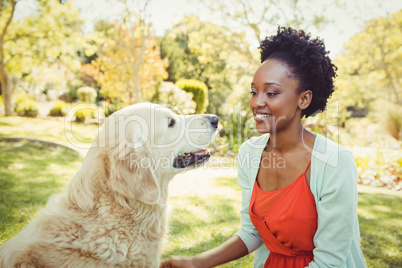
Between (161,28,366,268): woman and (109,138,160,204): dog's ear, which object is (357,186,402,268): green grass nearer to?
(161,28,366,268): woman

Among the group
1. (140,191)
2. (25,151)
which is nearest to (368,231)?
(140,191)

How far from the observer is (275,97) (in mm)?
1742

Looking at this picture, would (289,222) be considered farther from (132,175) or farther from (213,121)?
(213,121)

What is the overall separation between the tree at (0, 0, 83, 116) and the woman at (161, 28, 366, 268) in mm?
16444

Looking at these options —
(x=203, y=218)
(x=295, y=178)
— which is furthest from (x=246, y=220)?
(x=203, y=218)

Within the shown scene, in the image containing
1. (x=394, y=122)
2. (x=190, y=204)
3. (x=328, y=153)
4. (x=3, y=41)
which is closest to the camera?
(x=328, y=153)

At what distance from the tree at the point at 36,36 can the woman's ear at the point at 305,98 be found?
16570 mm

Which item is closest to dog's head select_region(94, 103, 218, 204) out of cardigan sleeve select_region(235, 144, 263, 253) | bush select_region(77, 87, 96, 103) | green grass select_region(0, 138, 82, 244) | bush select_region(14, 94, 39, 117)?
cardigan sleeve select_region(235, 144, 263, 253)

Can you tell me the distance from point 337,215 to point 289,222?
30 centimetres

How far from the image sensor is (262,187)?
198 centimetres

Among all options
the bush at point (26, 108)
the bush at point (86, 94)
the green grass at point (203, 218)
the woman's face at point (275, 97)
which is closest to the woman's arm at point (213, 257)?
the woman's face at point (275, 97)

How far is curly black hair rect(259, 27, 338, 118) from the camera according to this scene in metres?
1.75

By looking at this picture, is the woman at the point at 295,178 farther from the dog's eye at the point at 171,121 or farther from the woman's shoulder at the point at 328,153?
the dog's eye at the point at 171,121

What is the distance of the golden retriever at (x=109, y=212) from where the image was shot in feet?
5.15
